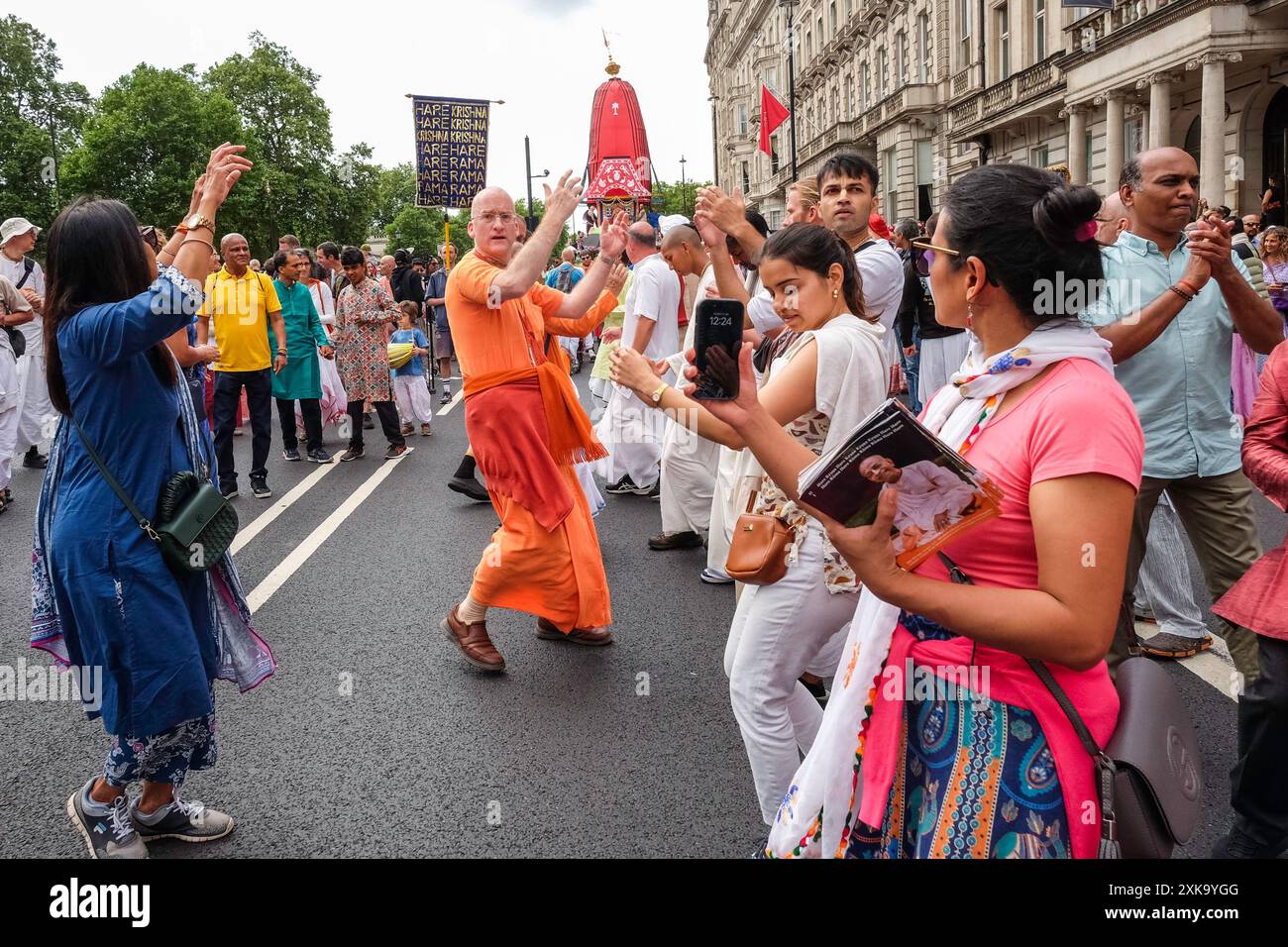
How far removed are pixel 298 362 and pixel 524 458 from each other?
22.3 feet

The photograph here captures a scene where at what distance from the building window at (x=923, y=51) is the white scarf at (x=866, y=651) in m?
40.6

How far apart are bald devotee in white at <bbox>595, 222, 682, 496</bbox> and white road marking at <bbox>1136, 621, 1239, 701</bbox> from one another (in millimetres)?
3068

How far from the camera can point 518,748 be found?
4.05 m

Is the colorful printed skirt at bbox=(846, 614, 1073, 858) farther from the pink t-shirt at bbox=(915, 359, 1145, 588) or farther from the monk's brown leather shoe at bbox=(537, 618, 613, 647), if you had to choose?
the monk's brown leather shoe at bbox=(537, 618, 613, 647)

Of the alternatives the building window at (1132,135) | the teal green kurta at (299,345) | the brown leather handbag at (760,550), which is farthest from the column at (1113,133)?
the brown leather handbag at (760,550)

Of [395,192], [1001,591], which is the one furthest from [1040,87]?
[395,192]

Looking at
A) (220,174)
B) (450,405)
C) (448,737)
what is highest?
(220,174)

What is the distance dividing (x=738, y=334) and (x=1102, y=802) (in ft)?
3.28

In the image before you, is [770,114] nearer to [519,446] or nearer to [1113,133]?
[1113,133]

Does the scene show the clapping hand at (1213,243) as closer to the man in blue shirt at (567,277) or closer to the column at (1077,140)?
the man in blue shirt at (567,277)

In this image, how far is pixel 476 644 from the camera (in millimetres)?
4906

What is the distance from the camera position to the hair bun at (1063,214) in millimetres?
1836

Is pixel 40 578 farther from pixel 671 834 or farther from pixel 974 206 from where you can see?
pixel 974 206

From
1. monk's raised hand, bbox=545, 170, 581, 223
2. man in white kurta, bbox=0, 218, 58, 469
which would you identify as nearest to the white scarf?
monk's raised hand, bbox=545, 170, 581, 223
